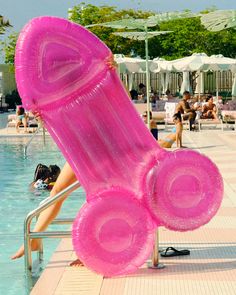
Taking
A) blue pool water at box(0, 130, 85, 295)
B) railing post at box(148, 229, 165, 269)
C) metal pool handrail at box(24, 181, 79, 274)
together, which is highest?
metal pool handrail at box(24, 181, 79, 274)

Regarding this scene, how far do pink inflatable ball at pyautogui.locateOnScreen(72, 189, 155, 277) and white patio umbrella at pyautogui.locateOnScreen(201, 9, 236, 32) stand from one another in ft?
18.3

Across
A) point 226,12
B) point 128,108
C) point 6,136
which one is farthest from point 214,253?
point 6,136

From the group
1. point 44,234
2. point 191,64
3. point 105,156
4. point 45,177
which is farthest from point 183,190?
point 191,64

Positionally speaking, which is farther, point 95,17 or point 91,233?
point 95,17

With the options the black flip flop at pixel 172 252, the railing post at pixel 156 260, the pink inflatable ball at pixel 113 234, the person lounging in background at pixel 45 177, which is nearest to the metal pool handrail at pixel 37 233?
the pink inflatable ball at pixel 113 234

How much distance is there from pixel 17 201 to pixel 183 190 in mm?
5462

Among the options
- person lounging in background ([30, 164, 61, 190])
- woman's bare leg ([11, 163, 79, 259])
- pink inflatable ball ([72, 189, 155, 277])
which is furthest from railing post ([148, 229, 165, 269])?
person lounging in background ([30, 164, 61, 190])

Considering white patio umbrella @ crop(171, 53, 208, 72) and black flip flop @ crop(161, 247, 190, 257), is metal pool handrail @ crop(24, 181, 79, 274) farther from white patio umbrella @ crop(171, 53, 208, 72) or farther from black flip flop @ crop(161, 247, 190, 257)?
white patio umbrella @ crop(171, 53, 208, 72)

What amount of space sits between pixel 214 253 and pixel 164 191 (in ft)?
3.99

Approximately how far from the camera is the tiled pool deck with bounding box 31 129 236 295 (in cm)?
541

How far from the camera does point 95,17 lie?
166 feet

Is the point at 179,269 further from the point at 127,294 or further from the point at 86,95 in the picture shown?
the point at 86,95

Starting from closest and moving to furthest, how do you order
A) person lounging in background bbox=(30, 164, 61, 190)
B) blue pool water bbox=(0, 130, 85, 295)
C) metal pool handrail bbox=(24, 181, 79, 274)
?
metal pool handrail bbox=(24, 181, 79, 274) → blue pool water bbox=(0, 130, 85, 295) → person lounging in background bbox=(30, 164, 61, 190)

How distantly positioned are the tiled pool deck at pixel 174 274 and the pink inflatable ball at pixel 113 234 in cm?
18
